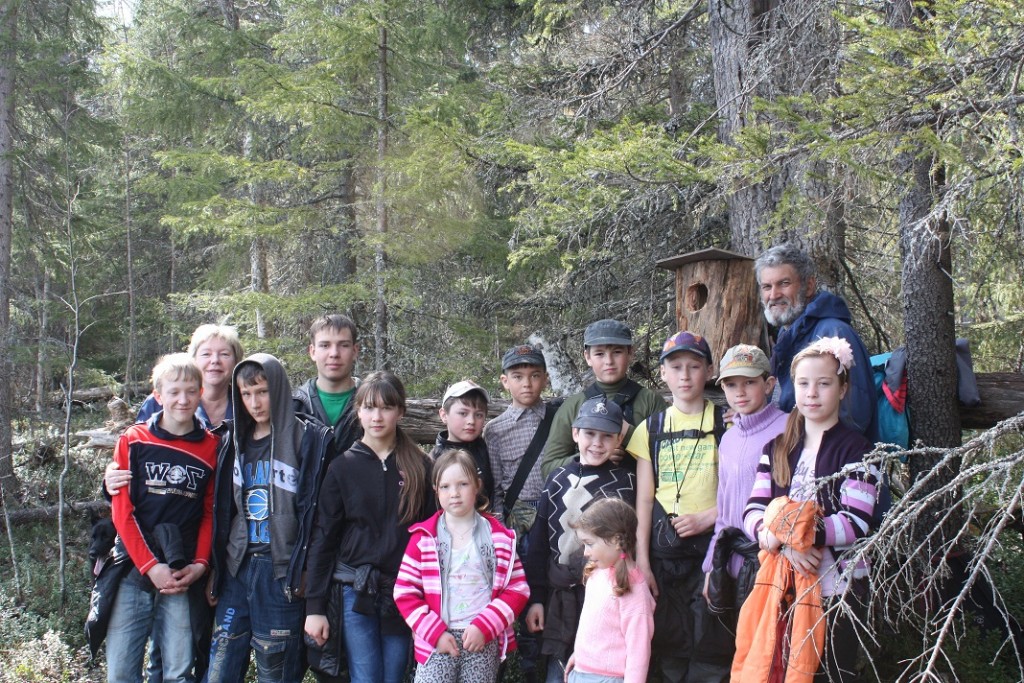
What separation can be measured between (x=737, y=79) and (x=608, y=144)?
7.06ft

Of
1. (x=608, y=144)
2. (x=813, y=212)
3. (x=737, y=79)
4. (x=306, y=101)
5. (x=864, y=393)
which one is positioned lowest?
(x=864, y=393)

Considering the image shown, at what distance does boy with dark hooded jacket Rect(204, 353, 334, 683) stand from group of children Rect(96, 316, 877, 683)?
11mm

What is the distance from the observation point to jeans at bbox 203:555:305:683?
423 centimetres

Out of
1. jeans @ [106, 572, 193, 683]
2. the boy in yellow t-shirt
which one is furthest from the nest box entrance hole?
jeans @ [106, 572, 193, 683]

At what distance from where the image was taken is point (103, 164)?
1722 centimetres

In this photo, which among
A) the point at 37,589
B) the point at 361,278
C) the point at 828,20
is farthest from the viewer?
the point at 361,278

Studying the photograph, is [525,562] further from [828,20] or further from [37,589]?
[37,589]

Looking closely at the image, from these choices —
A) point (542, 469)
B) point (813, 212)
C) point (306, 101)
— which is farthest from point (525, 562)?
point (306, 101)

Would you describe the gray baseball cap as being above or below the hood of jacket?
above

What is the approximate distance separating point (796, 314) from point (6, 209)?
10.4 m

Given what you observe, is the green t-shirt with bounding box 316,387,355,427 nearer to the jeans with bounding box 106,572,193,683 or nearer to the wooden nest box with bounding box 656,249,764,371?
the jeans with bounding box 106,572,193,683

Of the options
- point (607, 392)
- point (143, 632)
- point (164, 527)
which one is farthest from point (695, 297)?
point (143, 632)

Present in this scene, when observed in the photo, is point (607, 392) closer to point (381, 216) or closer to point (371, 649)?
point (371, 649)

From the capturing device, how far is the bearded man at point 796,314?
397 centimetres
